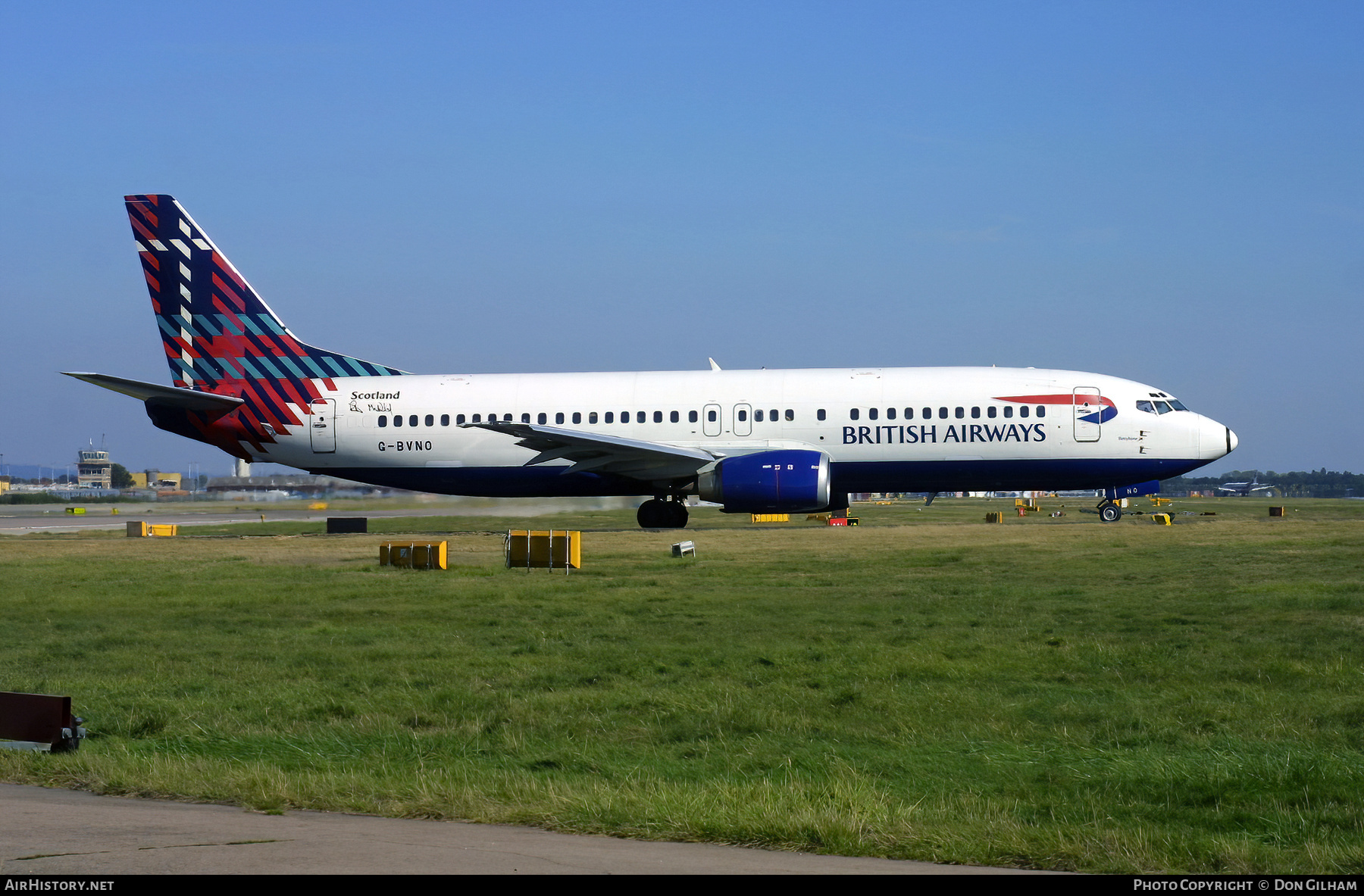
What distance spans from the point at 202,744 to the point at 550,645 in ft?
17.3

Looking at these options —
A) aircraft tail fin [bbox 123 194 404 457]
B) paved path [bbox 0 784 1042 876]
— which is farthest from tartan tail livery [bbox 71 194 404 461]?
paved path [bbox 0 784 1042 876]

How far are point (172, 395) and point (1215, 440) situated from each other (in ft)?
89.1

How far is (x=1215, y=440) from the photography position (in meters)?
32.4

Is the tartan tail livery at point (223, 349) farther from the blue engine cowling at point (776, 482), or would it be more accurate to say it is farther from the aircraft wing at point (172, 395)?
the blue engine cowling at point (776, 482)

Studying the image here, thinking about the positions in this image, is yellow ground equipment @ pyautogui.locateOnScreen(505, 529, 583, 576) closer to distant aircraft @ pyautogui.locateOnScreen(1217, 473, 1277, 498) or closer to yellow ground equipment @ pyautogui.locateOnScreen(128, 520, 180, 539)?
yellow ground equipment @ pyautogui.locateOnScreen(128, 520, 180, 539)

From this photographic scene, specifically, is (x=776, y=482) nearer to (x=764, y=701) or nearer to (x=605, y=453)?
(x=605, y=453)

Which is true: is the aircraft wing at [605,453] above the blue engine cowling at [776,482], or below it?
above

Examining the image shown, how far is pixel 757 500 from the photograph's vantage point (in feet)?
98.4

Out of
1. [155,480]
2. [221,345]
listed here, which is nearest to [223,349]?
[221,345]

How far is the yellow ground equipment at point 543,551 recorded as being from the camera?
970 inches

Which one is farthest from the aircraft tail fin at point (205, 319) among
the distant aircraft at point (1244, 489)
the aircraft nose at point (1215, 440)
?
the distant aircraft at point (1244, 489)

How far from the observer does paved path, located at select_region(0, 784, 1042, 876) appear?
630 cm

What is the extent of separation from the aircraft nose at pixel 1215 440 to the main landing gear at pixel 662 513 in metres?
13.7
